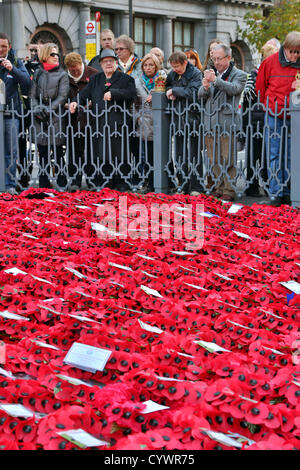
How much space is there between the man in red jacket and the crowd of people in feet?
0.04

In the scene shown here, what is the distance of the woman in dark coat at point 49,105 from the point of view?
949 centimetres

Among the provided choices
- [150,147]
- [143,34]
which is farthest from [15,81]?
[143,34]

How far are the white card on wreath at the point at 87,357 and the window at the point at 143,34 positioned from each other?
29696mm

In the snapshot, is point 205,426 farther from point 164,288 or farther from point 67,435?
point 164,288

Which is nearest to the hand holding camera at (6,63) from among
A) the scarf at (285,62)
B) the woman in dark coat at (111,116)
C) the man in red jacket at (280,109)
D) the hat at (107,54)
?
the woman in dark coat at (111,116)

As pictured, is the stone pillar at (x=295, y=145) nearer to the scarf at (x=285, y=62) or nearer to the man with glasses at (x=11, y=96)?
the scarf at (x=285, y=62)

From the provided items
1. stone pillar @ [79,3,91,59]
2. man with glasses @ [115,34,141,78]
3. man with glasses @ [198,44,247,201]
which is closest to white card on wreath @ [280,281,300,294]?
man with glasses @ [198,44,247,201]

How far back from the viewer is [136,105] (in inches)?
383

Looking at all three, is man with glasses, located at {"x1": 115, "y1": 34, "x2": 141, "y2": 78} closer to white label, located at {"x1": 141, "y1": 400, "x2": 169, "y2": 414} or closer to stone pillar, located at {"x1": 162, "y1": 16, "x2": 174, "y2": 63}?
white label, located at {"x1": 141, "y1": 400, "x2": 169, "y2": 414}

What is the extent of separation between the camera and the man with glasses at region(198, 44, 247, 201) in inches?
344

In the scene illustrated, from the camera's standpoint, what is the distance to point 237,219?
6734 mm
